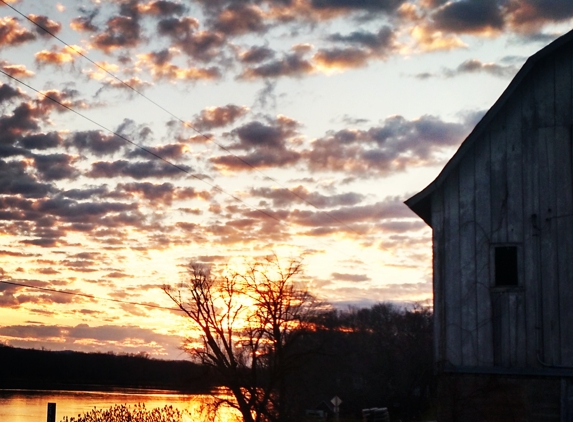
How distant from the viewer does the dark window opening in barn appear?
18750mm

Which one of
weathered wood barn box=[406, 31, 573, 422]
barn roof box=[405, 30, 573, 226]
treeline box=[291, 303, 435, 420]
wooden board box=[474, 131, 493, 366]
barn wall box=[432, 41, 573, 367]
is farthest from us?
treeline box=[291, 303, 435, 420]

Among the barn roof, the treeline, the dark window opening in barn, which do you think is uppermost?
the barn roof

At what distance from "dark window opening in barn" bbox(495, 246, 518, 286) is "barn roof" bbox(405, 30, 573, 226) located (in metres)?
2.12

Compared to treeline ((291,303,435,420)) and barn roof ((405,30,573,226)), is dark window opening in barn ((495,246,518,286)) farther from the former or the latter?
treeline ((291,303,435,420))

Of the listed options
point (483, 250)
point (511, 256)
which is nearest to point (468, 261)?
point (483, 250)

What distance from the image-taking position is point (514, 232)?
18.8m

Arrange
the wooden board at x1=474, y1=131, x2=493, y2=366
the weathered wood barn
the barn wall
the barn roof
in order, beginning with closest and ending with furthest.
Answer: the weathered wood barn, the barn wall, the wooden board at x1=474, y1=131, x2=493, y2=366, the barn roof

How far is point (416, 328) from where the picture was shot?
92812 millimetres

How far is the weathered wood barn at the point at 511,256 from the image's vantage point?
59.6 ft

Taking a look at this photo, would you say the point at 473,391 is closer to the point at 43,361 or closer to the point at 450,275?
the point at 450,275

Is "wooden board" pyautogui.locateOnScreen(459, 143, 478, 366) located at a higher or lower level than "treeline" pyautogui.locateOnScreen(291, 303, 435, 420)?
higher

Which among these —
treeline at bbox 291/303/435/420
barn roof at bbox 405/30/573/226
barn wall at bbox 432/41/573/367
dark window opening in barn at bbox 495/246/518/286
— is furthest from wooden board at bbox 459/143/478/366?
treeline at bbox 291/303/435/420

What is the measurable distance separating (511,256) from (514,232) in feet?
1.83

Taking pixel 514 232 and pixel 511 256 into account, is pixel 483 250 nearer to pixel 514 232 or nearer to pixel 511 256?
pixel 511 256
